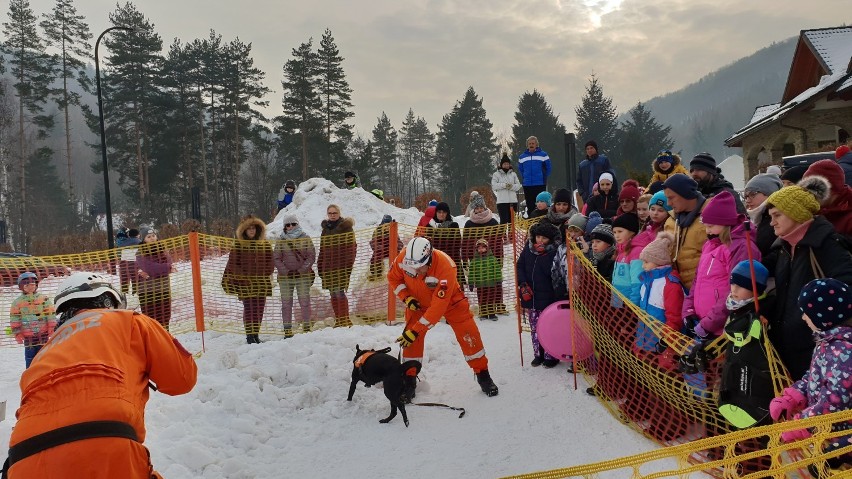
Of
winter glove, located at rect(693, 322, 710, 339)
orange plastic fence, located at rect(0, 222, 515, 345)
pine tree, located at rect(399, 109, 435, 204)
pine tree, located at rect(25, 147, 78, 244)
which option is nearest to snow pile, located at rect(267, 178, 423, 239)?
orange plastic fence, located at rect(0, 222, 515, 345)

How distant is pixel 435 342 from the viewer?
23.2 ft

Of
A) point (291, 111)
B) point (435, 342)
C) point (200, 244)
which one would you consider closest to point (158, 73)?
point (291, 111)

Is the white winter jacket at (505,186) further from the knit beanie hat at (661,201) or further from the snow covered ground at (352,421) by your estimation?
the knit beanie hat at (661,201)

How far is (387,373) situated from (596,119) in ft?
157

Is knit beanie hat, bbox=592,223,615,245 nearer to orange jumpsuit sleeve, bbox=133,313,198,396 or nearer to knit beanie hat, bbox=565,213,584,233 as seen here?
knit beanie hat, bbox=565,213,584,233

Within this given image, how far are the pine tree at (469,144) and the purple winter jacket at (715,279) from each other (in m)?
49.2

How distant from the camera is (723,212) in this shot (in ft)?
12.7

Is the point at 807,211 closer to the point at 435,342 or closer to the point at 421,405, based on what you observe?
the point at 421,405

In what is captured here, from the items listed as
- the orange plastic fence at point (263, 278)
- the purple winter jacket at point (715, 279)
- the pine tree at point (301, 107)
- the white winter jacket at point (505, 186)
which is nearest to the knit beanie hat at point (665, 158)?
the orange plastic fence at point (263, 278)

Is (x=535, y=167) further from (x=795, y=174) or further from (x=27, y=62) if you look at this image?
(x=27, y=62)

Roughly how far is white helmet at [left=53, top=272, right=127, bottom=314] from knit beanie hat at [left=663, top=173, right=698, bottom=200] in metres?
4.06

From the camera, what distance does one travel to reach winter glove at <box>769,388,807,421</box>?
286 cm

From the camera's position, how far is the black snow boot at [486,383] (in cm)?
549

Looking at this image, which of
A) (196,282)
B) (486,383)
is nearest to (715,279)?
(486,383)
